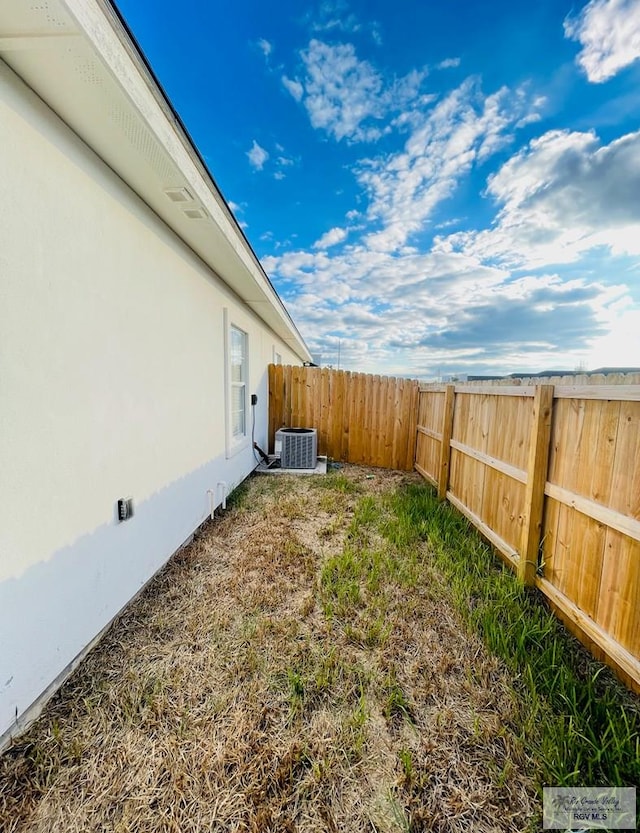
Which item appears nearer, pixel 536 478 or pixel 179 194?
pixel 179 194

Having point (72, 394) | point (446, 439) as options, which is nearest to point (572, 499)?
point (446, 439)

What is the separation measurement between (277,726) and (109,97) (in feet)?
10.3

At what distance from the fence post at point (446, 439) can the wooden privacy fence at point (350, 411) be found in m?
2.07

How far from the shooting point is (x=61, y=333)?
5.71ft

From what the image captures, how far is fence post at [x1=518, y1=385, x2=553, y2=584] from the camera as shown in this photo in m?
2.52

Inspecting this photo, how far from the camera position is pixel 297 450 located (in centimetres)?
641

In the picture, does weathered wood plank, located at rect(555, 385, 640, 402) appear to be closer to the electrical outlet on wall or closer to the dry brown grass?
the dry brown grass

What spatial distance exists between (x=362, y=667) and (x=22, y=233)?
2867mm

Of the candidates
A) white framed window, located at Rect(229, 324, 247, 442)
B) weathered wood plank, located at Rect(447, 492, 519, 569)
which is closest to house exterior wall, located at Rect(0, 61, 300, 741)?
white framed window, located at Rect(229, 324, 247, 442)

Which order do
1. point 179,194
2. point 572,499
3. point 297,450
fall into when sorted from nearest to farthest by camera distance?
1. point 572,499
2. point 179,194
3. point 297,450

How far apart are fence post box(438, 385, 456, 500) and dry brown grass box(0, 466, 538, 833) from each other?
244 centimetres

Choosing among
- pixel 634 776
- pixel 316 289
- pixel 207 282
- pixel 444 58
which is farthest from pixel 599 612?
pixel 316 289

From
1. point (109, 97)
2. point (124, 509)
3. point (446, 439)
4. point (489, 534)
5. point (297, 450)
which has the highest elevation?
point (109, 97)

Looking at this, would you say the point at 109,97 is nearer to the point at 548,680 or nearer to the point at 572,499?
the point at 572,499
